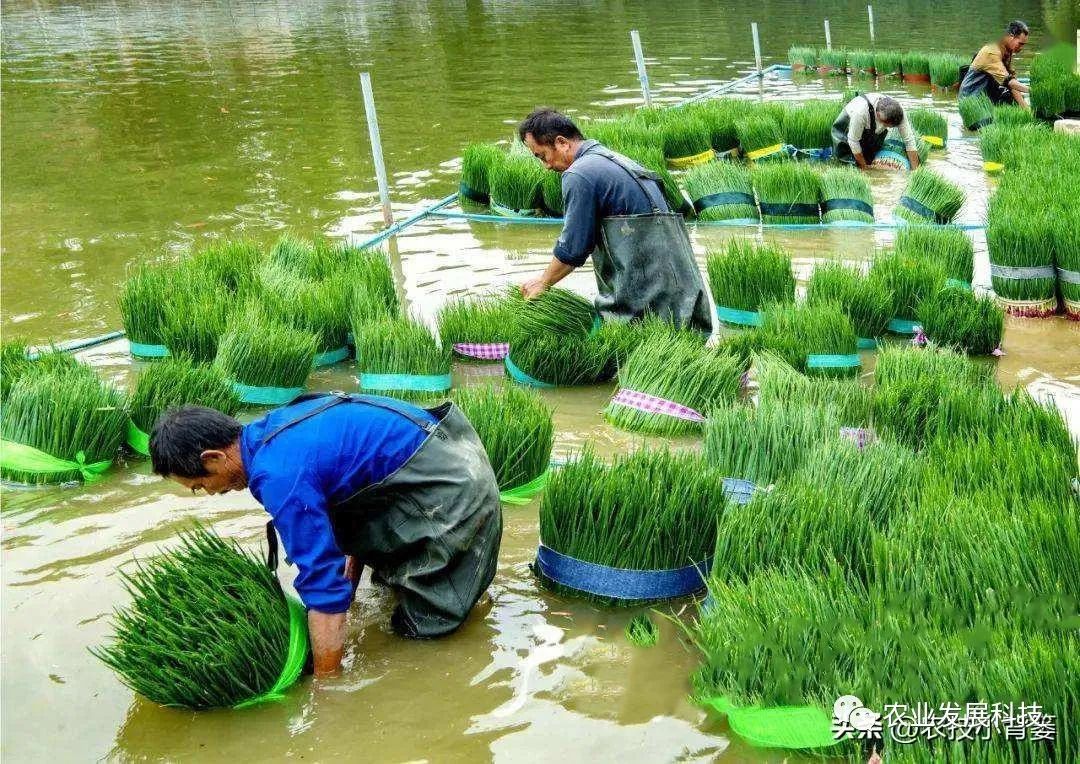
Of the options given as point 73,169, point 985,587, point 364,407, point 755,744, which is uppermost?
point 73,169

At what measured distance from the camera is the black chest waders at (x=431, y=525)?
2955 mm

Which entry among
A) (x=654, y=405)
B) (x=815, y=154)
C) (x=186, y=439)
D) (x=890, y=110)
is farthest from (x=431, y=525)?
(x=815, y=154)

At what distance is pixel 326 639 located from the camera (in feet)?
9.23

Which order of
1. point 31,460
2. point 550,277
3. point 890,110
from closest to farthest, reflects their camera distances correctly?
point 31,460, point 550,277, point 890,110

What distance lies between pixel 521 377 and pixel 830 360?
4.46 ft

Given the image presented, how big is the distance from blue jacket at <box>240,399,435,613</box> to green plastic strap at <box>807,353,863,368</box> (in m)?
2.42

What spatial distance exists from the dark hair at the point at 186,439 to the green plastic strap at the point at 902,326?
12.0 ft

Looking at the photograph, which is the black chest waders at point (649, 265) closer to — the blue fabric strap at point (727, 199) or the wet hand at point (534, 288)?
the wet hand at point (534, 288)

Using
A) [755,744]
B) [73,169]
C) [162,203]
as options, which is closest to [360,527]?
[755,744]

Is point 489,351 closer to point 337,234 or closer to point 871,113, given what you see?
point 337,234

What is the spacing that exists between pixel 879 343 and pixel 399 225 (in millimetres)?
3848

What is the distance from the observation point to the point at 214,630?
2.68 metres

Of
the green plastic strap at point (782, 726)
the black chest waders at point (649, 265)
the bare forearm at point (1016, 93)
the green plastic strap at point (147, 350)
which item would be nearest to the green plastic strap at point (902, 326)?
the black chest waders at point (649, 265)

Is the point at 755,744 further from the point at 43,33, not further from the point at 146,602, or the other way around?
the point at 43,33
